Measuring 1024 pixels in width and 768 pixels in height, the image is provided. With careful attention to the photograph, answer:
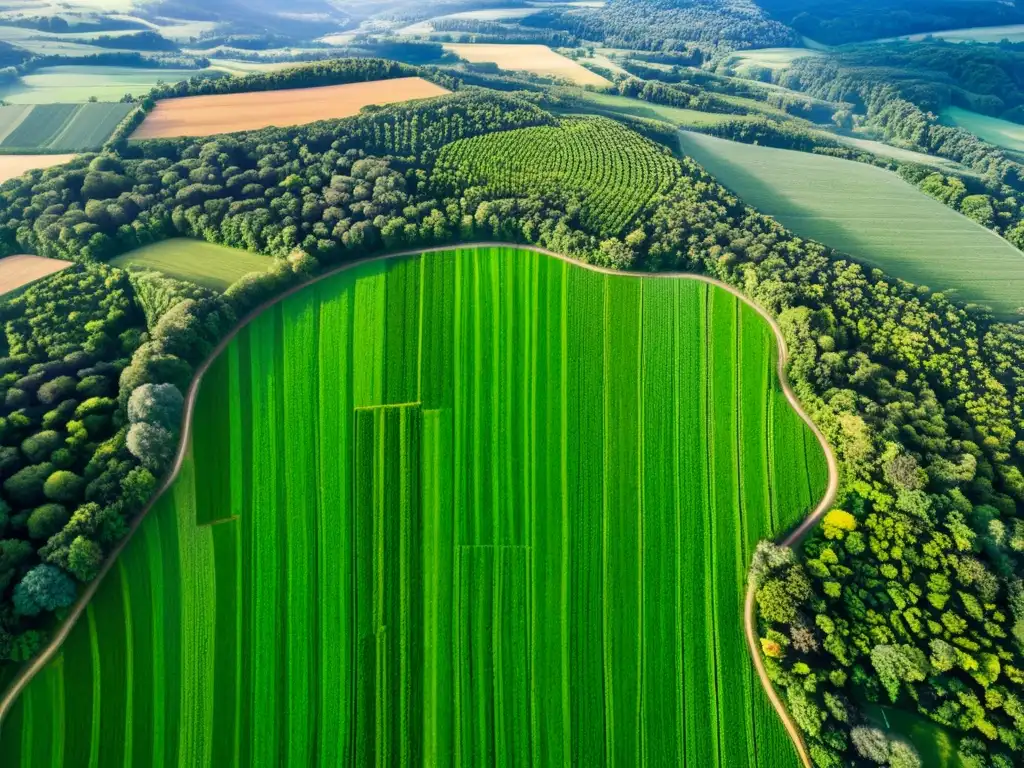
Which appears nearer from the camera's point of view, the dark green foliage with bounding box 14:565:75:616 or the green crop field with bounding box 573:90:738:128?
the dark green foliage with bounding box 14:565:75:616

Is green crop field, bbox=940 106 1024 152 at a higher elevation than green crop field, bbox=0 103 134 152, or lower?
higher

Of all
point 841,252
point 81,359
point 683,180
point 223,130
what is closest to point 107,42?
point 223,130

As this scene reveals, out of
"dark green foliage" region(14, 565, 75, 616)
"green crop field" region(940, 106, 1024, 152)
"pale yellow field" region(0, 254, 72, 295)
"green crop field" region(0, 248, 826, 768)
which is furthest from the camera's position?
"green crop field" region(940, 106, 1024, 152)

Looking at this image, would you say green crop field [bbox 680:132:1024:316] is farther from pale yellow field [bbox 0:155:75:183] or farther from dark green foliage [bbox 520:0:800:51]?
pale yellow field [bbox 0:155:75:183]

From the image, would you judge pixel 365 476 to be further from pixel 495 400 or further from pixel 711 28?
pixel 711 28

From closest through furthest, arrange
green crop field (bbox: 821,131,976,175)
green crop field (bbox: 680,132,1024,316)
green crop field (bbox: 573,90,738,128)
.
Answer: green crop field (bbox: 680,132,1024,316) < green crop field (bbox: 821,131,976,175) < green crop field (bbox: 573,90,738,128)

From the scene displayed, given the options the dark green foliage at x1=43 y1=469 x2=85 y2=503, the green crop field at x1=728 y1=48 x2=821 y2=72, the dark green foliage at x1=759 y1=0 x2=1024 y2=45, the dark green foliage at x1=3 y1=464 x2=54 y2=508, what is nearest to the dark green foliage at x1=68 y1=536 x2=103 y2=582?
the dark green foliage at x1=43 y1=469 x2=85 y2=503

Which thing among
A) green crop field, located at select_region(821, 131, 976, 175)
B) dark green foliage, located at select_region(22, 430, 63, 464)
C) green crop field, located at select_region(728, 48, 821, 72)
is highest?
green crop field, located at select_region(728, 48, 821, 72)
